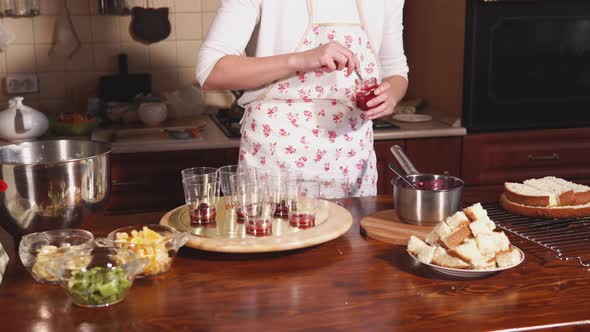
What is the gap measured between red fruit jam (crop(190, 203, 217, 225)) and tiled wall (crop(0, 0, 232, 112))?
6.02ft

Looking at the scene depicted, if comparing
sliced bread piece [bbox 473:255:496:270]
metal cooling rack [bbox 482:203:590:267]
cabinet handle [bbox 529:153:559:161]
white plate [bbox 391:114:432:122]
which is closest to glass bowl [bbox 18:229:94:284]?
sliced bread piece [bbox 473:255:496:270]

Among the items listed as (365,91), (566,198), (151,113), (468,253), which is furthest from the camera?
(151,113)

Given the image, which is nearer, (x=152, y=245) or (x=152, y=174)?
(x=152, y=245)

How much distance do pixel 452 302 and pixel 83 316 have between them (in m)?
0.62

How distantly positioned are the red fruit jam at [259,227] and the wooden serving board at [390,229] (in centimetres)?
23

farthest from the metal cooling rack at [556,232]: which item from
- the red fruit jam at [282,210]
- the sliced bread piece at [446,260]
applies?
the red fruit jam at [282,210]

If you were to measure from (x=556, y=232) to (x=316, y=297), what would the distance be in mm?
648

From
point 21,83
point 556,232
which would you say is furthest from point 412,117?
point 21,83

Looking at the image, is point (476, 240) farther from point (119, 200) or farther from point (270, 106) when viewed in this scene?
point (119, 200)

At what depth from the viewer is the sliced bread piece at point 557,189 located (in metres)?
1.63

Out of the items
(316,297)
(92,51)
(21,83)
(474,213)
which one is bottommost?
(316,297)

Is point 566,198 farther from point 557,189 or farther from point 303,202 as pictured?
point 303,202

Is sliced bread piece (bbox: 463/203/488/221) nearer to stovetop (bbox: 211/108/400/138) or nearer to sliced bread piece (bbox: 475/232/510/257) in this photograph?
sliced bread piece (bbox: 475/232/510/257)

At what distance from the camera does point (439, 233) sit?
4.43 ft
